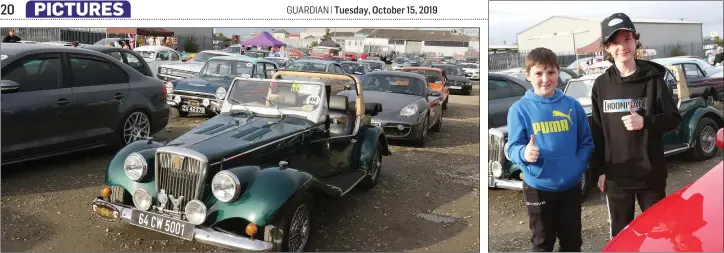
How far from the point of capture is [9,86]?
14.8ft

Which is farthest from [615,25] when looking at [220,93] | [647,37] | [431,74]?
[431,74]

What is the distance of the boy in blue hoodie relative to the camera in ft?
8.41

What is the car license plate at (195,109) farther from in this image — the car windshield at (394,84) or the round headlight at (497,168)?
the round headlight at (497,168)

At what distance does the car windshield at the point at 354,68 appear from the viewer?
1194 centimetres

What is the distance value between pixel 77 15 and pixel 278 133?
165 cm

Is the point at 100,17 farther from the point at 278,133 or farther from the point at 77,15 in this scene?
the point at 278,133

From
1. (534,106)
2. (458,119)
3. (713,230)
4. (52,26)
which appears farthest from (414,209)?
(458,119)

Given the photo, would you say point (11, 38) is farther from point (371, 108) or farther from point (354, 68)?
point (354, 68)

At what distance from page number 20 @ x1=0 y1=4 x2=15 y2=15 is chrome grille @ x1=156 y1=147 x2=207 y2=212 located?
4.59 ft

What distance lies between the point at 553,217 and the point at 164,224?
7.59ft

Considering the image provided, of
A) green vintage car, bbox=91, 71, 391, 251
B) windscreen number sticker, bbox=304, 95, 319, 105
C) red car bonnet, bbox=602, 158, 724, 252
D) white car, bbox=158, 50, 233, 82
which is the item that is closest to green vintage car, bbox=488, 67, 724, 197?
windscreen number sticker, bbox=304, 95, 319, 105

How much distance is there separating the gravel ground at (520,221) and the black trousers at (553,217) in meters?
1.14

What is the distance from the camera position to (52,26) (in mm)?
3672

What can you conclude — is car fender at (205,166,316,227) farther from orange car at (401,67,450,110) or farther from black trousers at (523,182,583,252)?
orange car at (401,67,450,110)
